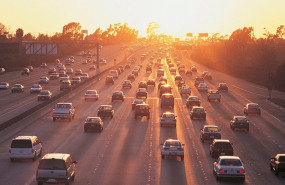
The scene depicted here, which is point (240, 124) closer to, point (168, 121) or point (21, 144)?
point (168, 121)

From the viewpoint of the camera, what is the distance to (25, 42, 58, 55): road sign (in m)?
118

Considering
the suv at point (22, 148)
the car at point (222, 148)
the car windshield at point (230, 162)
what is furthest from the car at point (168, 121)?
the car windshield at point (230, 162)

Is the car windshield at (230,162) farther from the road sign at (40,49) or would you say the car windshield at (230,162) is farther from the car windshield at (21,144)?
the road sign at (40,49)

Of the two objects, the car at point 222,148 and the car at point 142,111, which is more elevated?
the car at point 222,148

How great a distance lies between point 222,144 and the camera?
4078 cm

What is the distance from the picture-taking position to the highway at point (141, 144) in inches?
1362

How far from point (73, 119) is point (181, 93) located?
3322 cm

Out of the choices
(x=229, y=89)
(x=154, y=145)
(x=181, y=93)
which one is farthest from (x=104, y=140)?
(x=229, y=89)

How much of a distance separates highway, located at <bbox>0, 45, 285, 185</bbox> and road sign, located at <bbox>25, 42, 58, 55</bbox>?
1180 inches

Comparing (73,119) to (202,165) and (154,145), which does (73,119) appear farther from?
(202,165)

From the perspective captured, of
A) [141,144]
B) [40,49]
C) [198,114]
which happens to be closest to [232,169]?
[141,144]

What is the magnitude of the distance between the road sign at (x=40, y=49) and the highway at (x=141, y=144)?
1180 inches

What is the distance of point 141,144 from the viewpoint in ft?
159

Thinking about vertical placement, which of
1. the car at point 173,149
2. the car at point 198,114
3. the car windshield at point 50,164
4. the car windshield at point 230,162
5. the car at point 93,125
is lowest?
the car at point 198,114
